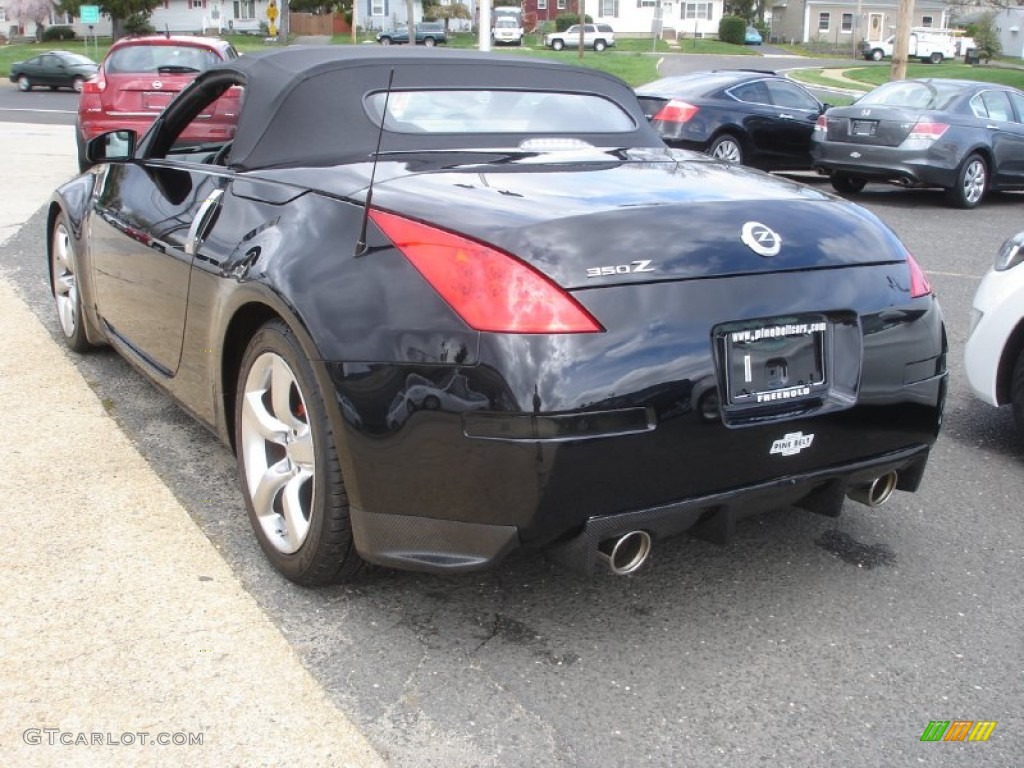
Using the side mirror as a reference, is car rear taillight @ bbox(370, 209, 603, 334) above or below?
below

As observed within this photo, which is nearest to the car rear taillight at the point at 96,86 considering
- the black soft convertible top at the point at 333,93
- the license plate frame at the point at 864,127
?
the license plate frame at the point at 864,127

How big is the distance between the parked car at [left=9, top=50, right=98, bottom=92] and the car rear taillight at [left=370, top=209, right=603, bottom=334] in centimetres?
3796

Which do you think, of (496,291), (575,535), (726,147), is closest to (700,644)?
(575,535)

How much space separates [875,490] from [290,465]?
5.66 ft

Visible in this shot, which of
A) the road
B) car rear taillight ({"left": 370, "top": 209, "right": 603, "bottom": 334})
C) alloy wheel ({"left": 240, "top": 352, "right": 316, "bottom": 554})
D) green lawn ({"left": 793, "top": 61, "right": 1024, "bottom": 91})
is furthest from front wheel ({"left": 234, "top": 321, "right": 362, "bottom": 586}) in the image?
green lawn ({"left": 793, "top": 61, "right": 1024, "bottom": 91})

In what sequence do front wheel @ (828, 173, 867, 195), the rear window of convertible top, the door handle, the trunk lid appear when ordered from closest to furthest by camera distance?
the trunk lid
the door handle
the rear window of convertible top
front wheel @ (828, 173, 867, 195)

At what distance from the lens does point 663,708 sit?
8.98 feet

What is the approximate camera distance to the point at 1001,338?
4.63 meters

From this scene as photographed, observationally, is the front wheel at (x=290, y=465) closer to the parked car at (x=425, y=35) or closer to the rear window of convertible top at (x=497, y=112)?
the rear window of convertible top at (x=497, y=112)

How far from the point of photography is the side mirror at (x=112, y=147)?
483cm

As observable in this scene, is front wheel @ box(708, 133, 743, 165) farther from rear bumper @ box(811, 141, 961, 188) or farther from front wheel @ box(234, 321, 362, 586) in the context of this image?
front wheel @ box(234, 321, 362, 586)

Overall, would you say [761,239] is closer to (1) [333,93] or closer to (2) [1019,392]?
(1) [333,93]

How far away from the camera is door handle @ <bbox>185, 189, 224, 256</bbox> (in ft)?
12.2

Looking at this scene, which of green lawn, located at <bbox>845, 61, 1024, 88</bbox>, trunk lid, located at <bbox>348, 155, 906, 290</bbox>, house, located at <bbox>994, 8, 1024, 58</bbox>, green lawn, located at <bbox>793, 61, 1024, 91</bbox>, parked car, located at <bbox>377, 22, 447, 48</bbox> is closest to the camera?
trunk lid, located at <bbox>348, 155, 906, 290</bbox>
